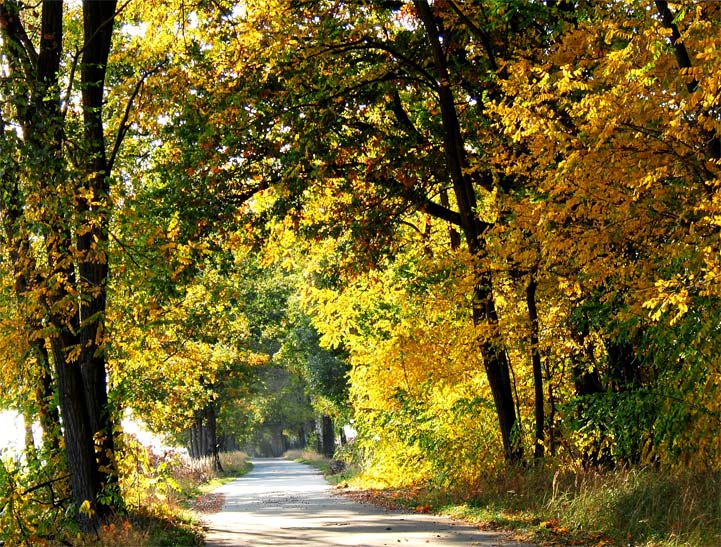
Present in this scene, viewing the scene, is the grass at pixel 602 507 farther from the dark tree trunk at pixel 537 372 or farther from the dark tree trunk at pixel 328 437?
the dark tree trunk at pixel 328 437

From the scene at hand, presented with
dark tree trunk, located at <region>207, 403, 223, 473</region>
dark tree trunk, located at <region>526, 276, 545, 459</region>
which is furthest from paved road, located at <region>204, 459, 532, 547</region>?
dark tree trunk, located at <region>207, 403, 223, 473</region>

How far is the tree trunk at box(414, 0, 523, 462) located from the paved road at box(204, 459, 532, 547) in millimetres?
2408

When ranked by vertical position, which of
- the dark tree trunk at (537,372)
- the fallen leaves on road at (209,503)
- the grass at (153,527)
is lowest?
the fallen leaves on road at (209,503)

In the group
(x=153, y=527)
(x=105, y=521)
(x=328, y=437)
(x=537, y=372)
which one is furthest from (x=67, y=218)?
(x=328, y=437)

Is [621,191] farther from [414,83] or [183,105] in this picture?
[183,105]

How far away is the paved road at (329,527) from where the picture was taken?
12.0 metres

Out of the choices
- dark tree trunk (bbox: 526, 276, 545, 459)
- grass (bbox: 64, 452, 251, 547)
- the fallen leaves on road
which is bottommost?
the fallen leaves on road

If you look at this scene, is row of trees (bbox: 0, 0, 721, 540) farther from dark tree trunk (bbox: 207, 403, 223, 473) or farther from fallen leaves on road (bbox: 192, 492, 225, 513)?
dark tree trunk (bbox: 207, 403, 223, 473)

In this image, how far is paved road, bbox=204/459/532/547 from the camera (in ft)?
39.2

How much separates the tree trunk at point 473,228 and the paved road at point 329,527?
2.41 metres

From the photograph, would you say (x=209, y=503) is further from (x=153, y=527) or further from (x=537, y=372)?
(x=537, y=372)

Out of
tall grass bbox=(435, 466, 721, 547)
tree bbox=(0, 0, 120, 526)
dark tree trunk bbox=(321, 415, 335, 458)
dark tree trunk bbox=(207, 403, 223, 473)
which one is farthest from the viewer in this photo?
dark tree trunk bbox=(321, 415, 335, 458)

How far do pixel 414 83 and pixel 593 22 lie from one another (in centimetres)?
558

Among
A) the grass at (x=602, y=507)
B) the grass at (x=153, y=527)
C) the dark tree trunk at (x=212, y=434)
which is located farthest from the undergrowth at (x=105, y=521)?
the dark tree trunk at (x=212, y=434)
